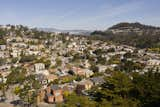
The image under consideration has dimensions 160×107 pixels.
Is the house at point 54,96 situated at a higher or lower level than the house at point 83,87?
lower

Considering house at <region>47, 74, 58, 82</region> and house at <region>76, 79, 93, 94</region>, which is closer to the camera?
house at <region>76, 79, 93, 94</region>

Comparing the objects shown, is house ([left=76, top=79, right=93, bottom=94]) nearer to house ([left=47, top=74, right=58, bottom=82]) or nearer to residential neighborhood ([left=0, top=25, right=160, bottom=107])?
residential neighborhood ([left=0, top=25, right=160, bottom=107])

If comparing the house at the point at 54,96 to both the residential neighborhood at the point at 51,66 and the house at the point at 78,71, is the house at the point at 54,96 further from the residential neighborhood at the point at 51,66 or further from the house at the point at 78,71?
the house at the point at 78,71

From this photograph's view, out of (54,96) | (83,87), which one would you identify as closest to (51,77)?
(83,87)

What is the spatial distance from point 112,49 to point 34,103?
42834 mm

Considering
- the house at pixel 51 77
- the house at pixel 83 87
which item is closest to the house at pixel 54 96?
the house at pixel 83 87

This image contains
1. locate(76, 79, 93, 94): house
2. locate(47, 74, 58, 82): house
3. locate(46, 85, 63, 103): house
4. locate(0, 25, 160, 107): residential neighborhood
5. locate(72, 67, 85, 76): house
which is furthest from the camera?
locate(72, 67, 85, 76): house

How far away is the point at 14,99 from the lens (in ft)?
127

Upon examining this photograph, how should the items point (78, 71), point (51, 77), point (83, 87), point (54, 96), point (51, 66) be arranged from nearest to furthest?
1. point (54, 96)
2. point (83, 87)
3. point (51, 77)
4. point (78, 71)
5. point (51, 66)

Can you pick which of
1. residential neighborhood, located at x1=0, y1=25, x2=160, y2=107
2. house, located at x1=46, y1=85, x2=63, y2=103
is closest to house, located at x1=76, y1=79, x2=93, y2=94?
residential neighborhood, located at x1=0, y1=25, x2=160, y2=107

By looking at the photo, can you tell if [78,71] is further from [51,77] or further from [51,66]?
[51,66]

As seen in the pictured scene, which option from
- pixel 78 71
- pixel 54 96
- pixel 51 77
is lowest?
pixel 54 96

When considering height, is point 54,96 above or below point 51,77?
below

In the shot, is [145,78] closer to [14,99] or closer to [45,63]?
[14,99]
